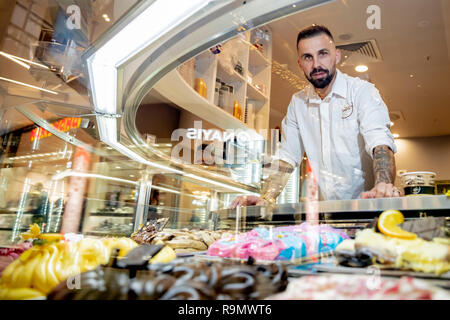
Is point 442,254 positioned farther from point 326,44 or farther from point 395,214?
point 326,44

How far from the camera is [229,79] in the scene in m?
2.75

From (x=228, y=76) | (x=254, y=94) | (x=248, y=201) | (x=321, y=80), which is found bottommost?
(x=248, y=201)

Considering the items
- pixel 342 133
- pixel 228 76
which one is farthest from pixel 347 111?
pixel 228 76

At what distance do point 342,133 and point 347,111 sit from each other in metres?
0.12

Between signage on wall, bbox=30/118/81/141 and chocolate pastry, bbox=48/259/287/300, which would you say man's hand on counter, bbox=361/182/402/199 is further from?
signage on wall, bbox=30/118/81/141

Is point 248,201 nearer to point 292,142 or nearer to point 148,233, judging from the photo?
point 148,233

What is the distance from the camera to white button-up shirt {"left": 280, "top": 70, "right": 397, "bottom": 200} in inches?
62.8

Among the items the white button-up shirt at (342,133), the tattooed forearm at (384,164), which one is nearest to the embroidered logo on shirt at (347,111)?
the white button-up shirt at (342,133)

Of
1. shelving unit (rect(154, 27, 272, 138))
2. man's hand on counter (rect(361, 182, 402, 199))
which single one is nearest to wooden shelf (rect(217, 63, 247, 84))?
shelving unit (rect(154, 27, 272, 138))

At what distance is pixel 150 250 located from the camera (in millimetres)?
646

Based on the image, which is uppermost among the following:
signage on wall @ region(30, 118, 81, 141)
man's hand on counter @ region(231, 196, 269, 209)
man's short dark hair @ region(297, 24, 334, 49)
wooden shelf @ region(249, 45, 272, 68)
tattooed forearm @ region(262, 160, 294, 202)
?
wooden shelf @ region(249, 45, 272, 68)

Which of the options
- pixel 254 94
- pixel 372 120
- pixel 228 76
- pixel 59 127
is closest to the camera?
pixel 372 120

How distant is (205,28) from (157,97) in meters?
0.88

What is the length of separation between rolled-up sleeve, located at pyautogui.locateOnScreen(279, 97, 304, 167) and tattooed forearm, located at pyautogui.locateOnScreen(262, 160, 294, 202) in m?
0.07
